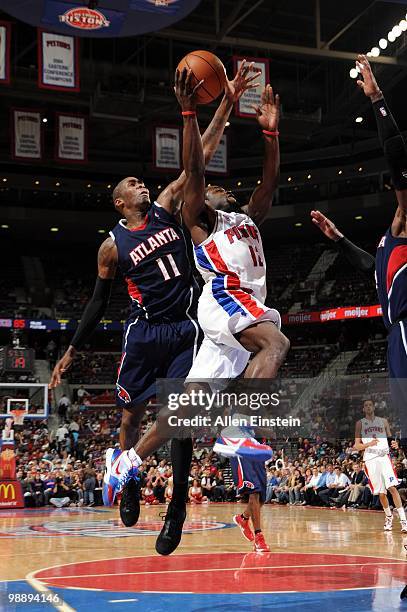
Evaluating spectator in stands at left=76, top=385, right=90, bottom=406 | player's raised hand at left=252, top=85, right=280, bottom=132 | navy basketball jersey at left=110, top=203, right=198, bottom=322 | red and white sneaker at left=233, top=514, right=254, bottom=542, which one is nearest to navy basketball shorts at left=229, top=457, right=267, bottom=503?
red and white sneaker at left=233, top=514, right=254, bottom=542

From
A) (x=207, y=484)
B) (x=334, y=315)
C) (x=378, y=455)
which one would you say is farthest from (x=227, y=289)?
(x=334, y=315)

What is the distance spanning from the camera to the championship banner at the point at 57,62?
16.7m

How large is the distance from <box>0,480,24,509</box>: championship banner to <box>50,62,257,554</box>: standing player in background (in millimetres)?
A: 13438

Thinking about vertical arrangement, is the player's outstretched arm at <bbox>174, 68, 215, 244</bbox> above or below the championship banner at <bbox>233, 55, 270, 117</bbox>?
below

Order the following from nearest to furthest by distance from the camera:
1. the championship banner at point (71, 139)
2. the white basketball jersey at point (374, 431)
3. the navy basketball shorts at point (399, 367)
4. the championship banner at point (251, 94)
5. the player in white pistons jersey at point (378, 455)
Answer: the navy basketball shorts at point (399, 367), the player in white pistons jersey at point (378, 455), the white basketball jersey at point (374, 431), the championship banner at point (251, 94), the championship banner at point (71, 139)

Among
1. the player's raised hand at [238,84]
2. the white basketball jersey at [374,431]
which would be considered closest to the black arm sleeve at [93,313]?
the player's raised hand at [238,84]

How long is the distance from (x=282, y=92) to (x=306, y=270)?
10534 mm

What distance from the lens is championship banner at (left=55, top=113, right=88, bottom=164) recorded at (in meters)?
20.5

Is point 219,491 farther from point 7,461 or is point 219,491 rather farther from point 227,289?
point 227,289

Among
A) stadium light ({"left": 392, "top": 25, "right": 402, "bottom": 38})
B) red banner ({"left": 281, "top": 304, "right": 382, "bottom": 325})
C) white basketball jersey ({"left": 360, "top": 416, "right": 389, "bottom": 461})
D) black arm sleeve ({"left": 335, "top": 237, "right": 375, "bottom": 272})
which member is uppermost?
stadium light ({"left": 392, "top": 25, "right": 402, "bottom": 38})

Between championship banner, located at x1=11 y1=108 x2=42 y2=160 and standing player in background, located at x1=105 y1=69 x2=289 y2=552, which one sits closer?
standing player in background, located at x1=105 y1=69 x2=289 y2=552

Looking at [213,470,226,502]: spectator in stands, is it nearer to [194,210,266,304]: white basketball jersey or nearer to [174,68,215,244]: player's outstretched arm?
[194,210,266,304]: white basketball jersey

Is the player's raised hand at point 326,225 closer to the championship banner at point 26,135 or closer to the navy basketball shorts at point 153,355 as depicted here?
the navy basketball shorts at point 153,355

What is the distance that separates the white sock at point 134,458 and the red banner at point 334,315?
77.4ft
